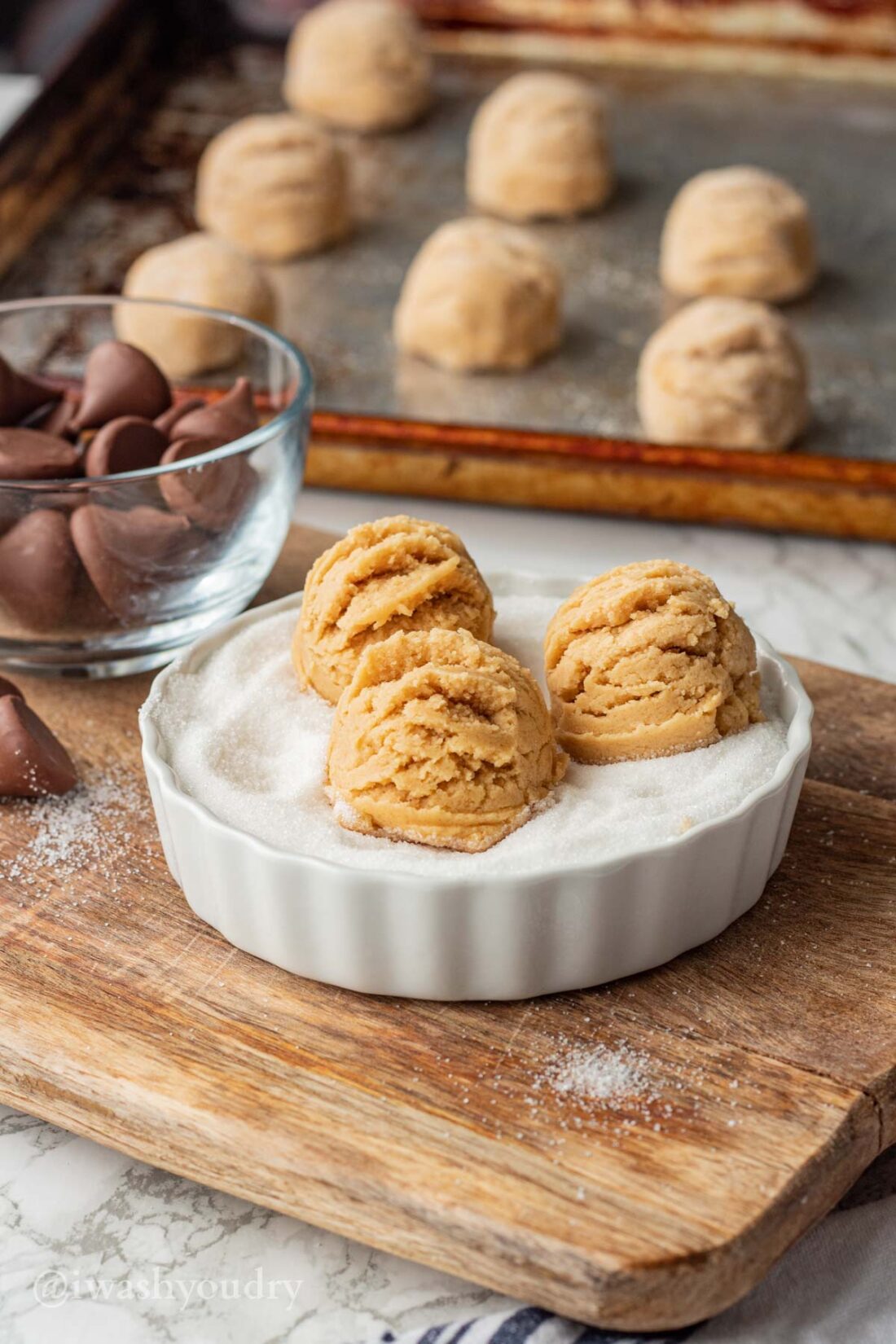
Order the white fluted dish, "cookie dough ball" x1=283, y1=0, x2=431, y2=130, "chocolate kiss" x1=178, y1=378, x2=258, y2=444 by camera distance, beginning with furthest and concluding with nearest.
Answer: "cookie dough ball" x1=283, y1=0, x2=431, y2=130 → "chocolate kiss" x1=178, y1=378, x2=258, y2=444 → the white fluted dish

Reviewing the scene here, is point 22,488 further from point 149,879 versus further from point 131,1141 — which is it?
point 131,1141

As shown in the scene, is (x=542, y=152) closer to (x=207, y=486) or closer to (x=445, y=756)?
(x=207, y=486)

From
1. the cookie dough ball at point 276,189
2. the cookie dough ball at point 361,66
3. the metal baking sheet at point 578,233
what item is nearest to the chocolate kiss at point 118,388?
the metal baking sheet at point 578,233

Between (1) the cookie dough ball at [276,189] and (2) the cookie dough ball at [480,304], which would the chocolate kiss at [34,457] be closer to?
(2) the cookie dough ball at [480,304]

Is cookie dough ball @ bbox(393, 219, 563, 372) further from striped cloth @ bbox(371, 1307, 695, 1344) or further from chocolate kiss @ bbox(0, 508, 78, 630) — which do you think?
striped cloth @ bbox(371, 1307, 695, 1344)

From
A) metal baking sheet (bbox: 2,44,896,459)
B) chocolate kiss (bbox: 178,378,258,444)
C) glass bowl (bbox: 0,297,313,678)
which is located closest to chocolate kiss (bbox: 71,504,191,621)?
glass bowl (bbox: 0,297,313,678)

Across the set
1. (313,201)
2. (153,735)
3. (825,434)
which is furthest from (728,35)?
(153,735)
